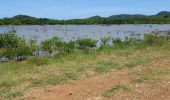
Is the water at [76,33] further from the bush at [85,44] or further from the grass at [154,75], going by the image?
the grass at [154,75]

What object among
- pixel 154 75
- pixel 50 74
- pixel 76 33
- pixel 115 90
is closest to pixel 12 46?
pixel 50 74

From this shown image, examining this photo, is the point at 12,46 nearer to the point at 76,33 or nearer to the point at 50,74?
the point at 50,74

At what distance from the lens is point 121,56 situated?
43.0 ft

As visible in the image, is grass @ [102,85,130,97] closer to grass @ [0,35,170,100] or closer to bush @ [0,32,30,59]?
grass @ [0,35,170,100]

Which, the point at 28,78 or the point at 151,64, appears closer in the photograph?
the point at 28,78

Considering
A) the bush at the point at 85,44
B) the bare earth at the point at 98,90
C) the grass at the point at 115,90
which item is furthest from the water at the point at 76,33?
the grass at the point at 115,90

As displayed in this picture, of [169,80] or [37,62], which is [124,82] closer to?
[169,80]

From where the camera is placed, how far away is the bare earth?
279 inches

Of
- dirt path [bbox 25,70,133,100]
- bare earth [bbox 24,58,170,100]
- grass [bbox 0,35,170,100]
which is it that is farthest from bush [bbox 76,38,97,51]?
bare earth [bbox 24,58,170,100]

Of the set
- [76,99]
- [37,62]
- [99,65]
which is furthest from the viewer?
[37,62]

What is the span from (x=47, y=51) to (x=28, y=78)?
8014 mm

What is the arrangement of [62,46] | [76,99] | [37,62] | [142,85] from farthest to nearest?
[62,46], [37,62], [142,85], [76,99]

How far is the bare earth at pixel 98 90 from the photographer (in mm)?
7079

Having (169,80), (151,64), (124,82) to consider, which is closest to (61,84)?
(124,82)
